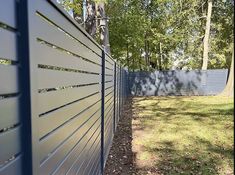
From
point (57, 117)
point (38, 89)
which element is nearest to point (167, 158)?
point (57, 117)

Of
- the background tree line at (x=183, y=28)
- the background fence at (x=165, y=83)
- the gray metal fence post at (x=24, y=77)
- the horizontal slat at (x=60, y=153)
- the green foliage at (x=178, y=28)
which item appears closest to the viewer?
the gray metal fence post at (x=24, y=77)

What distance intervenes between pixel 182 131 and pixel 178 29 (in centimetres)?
1578

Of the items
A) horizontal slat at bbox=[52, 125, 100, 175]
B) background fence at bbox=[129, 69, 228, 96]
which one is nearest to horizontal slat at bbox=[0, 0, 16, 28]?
horizontal slat at bbox=[52, 125, 100, 175]

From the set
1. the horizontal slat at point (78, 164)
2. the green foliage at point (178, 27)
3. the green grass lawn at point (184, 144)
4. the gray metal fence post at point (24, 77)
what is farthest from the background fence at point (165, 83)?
the gray metal fence post at point (24, 77)

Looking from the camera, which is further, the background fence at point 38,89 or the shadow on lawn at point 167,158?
the shadow on lawn at point 167,158

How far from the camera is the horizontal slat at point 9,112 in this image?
1.04 metres

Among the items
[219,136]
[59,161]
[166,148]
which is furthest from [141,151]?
[59,161]

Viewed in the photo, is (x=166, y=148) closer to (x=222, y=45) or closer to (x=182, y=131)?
(x=182, y=131)

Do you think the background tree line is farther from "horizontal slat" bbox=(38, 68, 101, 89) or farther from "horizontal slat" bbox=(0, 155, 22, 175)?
"horizontal slat" bbox=(0, 155, 22, 175)

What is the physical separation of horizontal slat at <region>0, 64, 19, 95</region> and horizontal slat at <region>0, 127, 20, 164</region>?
0.13 m

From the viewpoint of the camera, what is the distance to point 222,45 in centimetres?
2423

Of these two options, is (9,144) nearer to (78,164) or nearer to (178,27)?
(78,164)

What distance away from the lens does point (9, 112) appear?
1.09m

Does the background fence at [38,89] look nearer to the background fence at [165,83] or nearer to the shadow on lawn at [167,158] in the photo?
the shadow on lawn at [167,158]
